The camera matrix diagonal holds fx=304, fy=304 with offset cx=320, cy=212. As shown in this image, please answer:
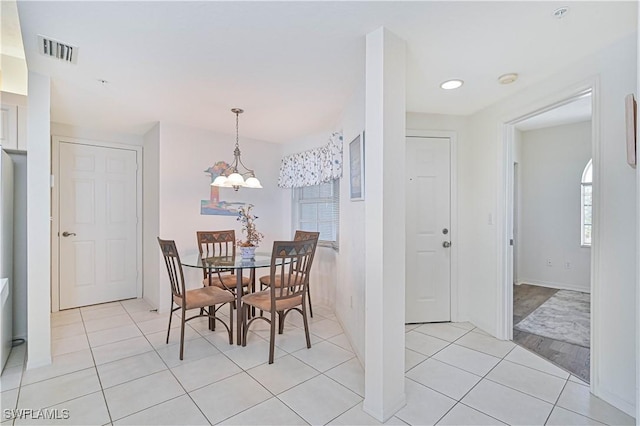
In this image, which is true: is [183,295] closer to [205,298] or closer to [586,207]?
[205,298]

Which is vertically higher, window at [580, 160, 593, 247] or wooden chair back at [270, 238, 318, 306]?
window at [580, 160, 593, 247]

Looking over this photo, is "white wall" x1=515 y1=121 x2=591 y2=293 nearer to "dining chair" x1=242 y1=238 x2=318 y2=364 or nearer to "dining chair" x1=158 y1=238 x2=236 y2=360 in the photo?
"dining chair" x1=242 y1=238 x2=318 y2=364

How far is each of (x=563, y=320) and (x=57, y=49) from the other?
516 centimetres

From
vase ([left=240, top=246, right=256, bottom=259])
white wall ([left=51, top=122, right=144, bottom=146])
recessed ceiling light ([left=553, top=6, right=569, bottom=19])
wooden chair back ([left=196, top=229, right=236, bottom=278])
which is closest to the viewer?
recessed ceiling light ([left=553, top=6, right=569, bottom=19])

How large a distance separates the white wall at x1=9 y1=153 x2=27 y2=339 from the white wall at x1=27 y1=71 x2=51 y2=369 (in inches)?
30.7

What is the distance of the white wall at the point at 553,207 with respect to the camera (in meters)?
4.55

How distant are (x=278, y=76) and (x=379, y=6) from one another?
1.02 meters

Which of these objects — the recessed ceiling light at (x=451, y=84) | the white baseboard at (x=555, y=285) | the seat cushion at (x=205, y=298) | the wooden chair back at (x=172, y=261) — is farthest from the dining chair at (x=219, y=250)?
the white baseboard at (x=555, y=285)

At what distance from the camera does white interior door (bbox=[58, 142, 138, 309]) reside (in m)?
3.75

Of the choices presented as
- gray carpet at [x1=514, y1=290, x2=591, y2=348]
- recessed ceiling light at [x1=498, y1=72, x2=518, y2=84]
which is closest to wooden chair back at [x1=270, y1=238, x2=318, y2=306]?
recessed ceiling light at [x1=498, y1=72, x2=518, y2=84]

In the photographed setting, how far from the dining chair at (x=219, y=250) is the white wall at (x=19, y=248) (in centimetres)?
156

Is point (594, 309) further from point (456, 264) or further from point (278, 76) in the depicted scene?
point (278, 76)

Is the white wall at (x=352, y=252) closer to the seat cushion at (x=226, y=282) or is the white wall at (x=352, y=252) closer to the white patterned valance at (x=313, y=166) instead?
the white patterned valance at (x=313, y=166)

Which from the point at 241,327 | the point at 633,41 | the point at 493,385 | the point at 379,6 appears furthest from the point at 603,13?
the point at 241,327
